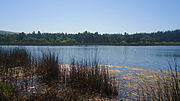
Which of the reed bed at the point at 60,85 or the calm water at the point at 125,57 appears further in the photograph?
the calm water at the point at 125,57

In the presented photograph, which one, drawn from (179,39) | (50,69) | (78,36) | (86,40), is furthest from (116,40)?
(50,69)

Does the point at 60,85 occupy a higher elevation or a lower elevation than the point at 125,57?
higher

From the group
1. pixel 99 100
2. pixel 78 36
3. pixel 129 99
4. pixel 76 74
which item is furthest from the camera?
pixel 78 36

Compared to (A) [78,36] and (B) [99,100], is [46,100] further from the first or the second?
(A) [78,36]

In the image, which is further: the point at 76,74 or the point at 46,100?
the point at 76,74

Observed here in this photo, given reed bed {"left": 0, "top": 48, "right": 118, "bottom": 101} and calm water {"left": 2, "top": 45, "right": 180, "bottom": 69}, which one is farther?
calm water {"left": 2, "top": 45, "right": 180, "bottom": 69}

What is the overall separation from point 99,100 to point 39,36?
105m

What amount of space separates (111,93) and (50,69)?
360 centimetres

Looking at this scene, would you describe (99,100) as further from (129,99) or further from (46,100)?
(46,100)

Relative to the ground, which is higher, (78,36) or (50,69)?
(78,36)

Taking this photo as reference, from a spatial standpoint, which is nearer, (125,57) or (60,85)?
(60,85)

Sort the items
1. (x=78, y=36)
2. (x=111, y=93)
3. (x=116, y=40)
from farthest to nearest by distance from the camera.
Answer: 1. (x=78, y=36)
2. (x=116, y=40)
3. (x=111, y=93)

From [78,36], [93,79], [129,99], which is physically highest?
[78,36]

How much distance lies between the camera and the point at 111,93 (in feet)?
18.4
